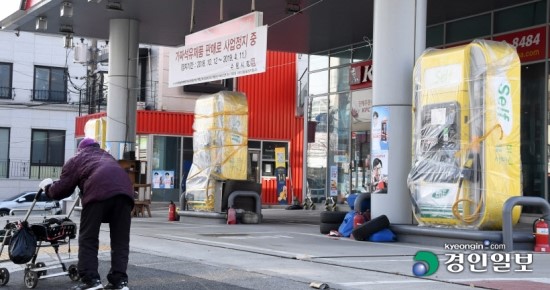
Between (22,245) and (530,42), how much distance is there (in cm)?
1472

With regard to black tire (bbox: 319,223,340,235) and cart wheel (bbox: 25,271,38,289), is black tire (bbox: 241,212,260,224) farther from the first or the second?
cart wheel (bbox: 25,271,38,289)

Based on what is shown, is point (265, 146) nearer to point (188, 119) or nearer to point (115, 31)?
point (188, 119)

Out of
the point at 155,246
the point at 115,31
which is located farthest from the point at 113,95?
the point at 155,246

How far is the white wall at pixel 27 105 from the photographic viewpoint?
39.4 metres

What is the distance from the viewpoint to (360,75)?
968 inches

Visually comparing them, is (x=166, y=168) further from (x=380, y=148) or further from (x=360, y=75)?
(x=380, y=148)

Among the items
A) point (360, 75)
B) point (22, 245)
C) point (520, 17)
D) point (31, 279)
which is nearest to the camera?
point (22, 245)

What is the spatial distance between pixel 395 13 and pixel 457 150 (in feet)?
10.4

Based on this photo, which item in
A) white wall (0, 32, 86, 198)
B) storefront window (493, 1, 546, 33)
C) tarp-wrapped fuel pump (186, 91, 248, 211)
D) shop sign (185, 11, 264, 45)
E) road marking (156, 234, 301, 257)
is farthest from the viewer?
white wall (0, 32, 86, 198)

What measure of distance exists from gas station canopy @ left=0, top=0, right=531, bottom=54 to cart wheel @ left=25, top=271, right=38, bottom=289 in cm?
1141

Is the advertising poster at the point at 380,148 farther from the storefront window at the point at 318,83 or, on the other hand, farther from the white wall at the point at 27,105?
the white wall at the point at 27,105

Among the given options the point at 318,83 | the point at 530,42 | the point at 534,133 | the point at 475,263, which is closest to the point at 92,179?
the point at 475,263

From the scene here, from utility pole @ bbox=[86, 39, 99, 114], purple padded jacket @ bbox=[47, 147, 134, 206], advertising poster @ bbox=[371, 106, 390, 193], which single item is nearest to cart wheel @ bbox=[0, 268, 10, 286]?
purple padded jacket @ bbox=[47, 147, 134, 206]

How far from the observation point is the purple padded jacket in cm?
732
